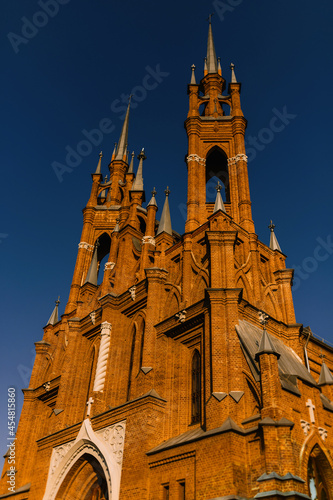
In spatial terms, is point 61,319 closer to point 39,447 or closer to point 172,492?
point 39,447

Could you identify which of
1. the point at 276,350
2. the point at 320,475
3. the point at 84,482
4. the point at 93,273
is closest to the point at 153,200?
the point at 93,273

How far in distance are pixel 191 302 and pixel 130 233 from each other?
777 centimetres

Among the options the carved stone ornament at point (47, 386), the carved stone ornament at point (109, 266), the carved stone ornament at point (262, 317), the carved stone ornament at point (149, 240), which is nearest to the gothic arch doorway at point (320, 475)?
the carved stone ornament at point (262, 317)

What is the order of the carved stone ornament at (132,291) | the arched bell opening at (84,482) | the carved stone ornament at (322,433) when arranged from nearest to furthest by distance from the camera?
the carved stone ornament at (322,433) → the arched bell opening at (84,482) → the carved stone ornament at (132,291)

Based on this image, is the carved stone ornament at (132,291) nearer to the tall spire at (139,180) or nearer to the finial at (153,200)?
the finial at (153,200)

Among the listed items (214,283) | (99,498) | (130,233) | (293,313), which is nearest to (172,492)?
(99,498)

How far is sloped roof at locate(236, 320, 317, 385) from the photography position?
15.7 m

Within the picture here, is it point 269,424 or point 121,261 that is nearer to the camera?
point 269,424

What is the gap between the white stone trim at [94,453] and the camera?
55.4ft

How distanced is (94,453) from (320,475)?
8.41m

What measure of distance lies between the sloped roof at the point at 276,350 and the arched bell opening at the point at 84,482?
8.03 metres

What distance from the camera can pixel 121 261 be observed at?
24.7 m

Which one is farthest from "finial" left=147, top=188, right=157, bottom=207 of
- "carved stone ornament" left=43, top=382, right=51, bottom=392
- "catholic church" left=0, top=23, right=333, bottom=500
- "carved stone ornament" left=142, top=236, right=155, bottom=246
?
"carved stone ornament" left=43, top=382, right=51, bottom=392

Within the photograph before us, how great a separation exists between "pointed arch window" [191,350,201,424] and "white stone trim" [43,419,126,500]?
8.86 ft
